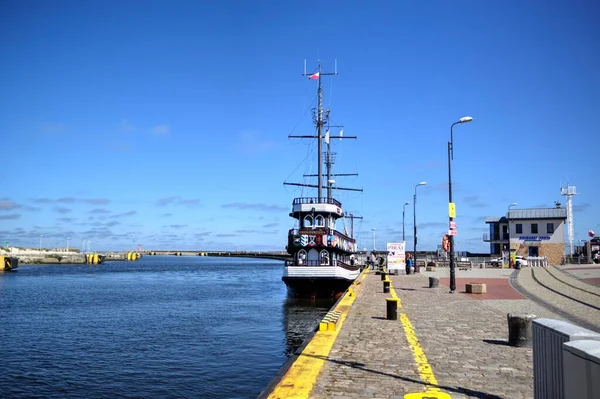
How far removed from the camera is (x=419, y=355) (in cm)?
1070

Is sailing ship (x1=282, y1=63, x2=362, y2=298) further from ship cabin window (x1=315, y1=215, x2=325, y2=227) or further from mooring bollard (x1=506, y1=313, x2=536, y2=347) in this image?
mooring bollard (x1=506, y1=313, x2=536, y2=347)

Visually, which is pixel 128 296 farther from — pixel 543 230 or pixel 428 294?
pixel 543 230

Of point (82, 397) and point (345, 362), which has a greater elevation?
point (345, 362)

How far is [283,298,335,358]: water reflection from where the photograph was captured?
20.4 metres

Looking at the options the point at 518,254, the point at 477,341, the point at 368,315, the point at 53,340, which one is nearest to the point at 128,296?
the point at 53,340

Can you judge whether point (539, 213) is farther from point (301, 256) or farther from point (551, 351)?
point (551, 351)

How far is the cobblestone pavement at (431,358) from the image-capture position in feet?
26.4

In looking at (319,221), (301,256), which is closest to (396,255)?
(319,221)

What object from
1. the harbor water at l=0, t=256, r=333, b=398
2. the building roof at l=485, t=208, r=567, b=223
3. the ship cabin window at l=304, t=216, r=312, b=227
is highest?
the building roof at l=485, t=208, r=567, b=223

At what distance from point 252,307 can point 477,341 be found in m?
23.2

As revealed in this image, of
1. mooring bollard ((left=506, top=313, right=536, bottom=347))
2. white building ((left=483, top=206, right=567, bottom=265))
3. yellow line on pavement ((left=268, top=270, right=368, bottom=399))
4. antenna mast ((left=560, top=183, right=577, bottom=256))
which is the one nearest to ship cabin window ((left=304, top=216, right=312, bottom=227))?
yellow line on pavement ((left=268, top=270, right=368, bottom=399))

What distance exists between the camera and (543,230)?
229 ft

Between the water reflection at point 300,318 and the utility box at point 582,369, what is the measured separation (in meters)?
11.8

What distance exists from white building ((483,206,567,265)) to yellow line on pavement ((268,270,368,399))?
210 ft
